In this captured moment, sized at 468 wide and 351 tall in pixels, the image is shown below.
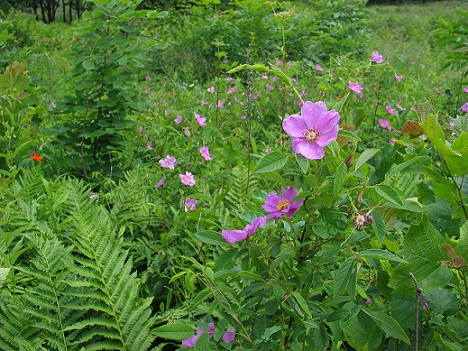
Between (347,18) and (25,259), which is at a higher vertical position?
(25,259)

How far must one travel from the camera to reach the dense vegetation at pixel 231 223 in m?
0.88

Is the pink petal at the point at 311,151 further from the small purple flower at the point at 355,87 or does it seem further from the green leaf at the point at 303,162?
the small purple flower at the point at 355,87

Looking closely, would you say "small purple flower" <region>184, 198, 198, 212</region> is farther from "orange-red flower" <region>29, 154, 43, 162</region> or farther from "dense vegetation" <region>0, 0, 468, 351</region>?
"orange-red flower" <region>29, 154, 43, 162</region>

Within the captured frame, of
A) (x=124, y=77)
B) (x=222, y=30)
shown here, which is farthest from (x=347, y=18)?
(x=124, y=77)

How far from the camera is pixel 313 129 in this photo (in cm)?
88

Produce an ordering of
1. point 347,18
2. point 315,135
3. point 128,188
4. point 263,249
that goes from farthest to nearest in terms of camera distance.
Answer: point 347,18 → point 128,188 → point 263,249 → point 315,135

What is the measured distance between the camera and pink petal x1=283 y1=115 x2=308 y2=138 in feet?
2.92

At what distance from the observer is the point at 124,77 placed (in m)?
2.51

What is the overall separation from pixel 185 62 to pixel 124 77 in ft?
10.7

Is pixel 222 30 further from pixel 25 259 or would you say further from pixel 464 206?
pixel 464 206

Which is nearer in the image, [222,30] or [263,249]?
[263,249]

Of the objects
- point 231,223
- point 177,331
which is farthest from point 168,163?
point 177,331

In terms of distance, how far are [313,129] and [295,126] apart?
44mm

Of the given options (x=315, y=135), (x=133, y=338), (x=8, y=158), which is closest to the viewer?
(x=315, y=135)
